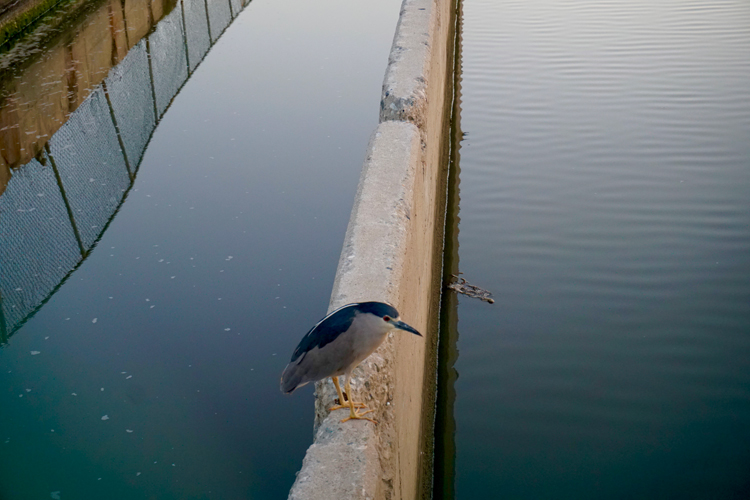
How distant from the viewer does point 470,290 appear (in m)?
4.93

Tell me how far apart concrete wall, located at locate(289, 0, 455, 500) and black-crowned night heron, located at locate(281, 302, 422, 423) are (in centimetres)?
17

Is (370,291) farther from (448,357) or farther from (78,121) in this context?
(78,121)

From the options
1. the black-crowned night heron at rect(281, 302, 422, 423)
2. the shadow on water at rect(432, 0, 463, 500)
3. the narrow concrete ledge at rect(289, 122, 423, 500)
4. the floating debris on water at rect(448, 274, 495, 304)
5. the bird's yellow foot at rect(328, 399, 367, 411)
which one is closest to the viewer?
the narrow concrete ledge at rect(289, 122, 423, 500)

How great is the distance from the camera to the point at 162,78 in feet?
24.7

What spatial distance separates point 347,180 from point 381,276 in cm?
317

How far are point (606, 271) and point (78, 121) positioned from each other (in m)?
4.94

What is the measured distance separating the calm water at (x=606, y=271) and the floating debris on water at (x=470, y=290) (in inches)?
3.4

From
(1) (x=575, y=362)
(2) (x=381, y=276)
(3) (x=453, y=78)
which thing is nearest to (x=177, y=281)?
(2) (x=381, y=276)

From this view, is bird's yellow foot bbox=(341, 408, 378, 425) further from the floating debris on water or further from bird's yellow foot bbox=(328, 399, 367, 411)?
the floating debris on water

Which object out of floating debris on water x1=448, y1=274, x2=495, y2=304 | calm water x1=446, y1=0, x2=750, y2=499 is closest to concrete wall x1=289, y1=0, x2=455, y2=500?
floating debris on water x1=448, y1=274, x2=495, y2=304

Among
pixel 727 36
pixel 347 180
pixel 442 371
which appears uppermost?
pixel 727 36

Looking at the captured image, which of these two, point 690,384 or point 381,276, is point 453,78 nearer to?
point 690,384

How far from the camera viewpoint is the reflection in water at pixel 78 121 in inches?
197

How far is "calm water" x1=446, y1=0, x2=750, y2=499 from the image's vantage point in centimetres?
365
